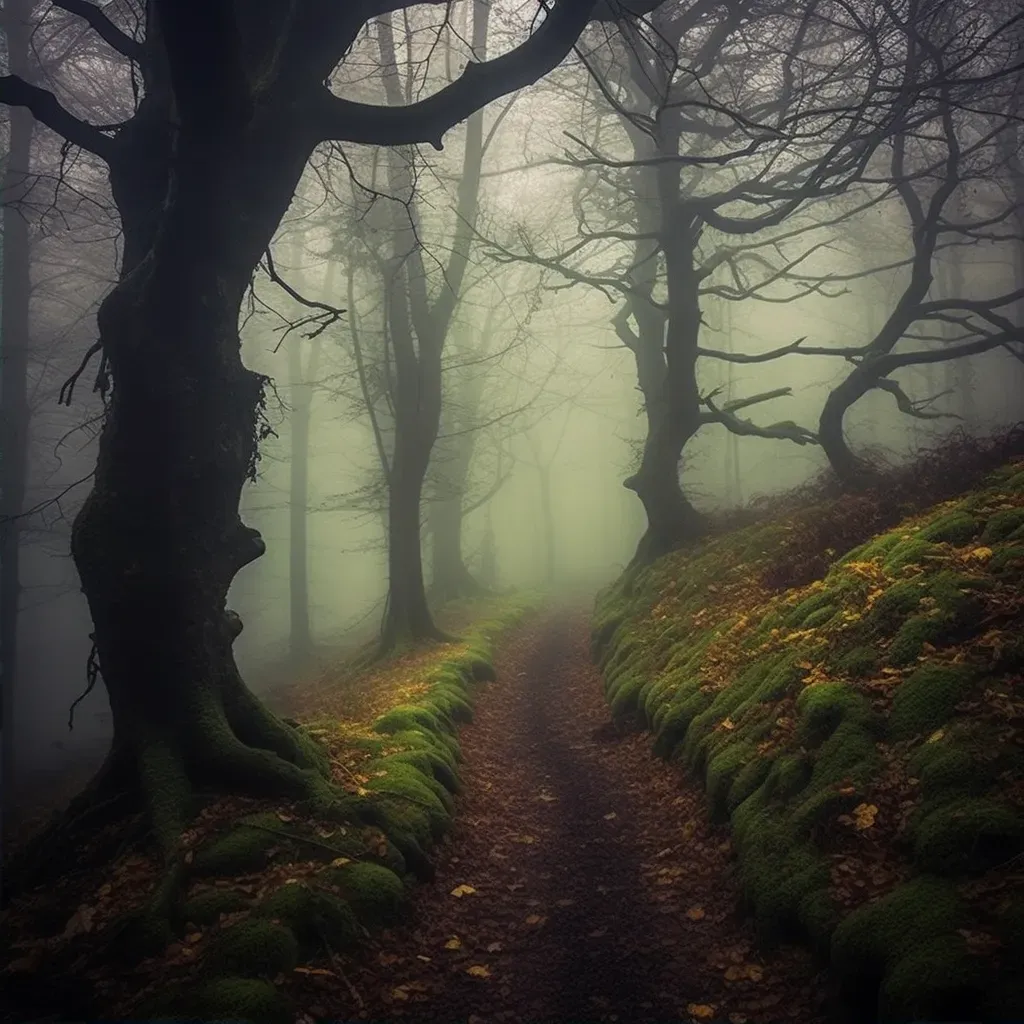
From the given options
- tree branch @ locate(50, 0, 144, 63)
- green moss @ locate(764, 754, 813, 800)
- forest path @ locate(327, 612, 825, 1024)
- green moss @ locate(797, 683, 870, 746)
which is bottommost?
forest path @ locate(327, 612, 825, 1024)

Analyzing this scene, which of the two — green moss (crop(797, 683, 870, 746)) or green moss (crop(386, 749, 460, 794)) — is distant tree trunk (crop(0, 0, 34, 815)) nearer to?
green moss (crop(386, 749, 460, 794))

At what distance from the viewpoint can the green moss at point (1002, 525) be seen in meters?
6.44

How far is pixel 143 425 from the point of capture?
5.76m

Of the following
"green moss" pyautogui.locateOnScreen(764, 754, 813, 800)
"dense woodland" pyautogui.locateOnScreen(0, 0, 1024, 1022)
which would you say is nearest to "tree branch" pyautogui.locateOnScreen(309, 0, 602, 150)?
"dense woodland" pyautogui.locateOnScreen(0, 0, 1024, 1022)

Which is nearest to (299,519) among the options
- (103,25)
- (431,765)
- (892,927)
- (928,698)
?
(431,765)

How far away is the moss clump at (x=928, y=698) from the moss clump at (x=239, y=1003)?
4415 millimetres

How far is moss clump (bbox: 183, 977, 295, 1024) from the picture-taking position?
368 centimetres

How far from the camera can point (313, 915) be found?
4535 mm

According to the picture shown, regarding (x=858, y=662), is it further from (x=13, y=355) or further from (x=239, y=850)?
(x=13, y=355)

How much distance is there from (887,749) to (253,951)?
447cm

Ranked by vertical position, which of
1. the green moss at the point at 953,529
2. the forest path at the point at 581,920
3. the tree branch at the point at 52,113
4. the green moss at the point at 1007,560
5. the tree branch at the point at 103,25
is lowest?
the forest path at the point at 581,920

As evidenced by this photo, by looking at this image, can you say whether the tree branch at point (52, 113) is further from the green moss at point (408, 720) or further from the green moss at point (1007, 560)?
the green moss at point (1007, 560)

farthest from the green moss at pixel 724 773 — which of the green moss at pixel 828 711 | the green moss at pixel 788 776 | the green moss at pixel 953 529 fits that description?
the green moss at pixel 953 529

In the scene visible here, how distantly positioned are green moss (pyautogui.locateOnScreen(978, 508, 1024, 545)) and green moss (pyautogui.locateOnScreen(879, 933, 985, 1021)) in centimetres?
434
